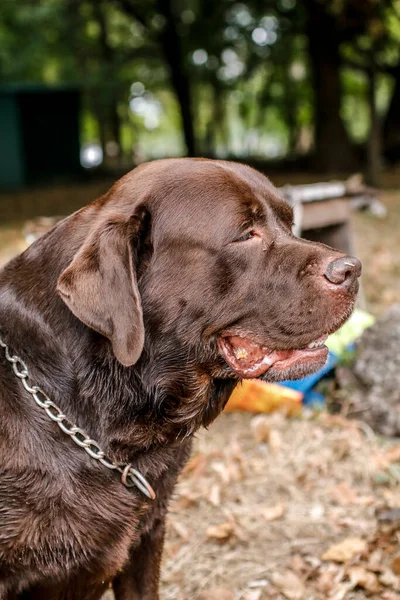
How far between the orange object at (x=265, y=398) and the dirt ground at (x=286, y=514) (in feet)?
0.26

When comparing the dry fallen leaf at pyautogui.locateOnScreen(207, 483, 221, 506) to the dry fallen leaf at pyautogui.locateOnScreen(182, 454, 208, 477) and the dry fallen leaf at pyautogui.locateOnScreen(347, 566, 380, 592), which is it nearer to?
the dry fallen leaf at pyautogui.locateOnScreen(182, 454, 208, 477)

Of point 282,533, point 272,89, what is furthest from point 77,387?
point 272,89

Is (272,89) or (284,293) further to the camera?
(272,89)

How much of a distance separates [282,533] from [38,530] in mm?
1828

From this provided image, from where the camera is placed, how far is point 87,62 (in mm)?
26000

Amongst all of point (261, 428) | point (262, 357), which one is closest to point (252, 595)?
point (262, 357)

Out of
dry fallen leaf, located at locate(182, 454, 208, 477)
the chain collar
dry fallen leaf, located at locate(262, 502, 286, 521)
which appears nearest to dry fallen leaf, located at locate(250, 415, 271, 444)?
dry fallen leaf, located at locate(182, 454, 208, 477)

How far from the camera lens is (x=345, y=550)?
11.3ft

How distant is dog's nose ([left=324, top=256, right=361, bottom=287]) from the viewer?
2402mm

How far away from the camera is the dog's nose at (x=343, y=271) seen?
240 cm

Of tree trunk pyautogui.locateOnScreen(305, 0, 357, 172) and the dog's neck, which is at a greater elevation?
the dog's neck

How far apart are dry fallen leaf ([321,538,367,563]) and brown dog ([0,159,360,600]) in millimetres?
1272

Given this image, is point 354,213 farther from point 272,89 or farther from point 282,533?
point 272,89

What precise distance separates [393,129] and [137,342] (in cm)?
2235
